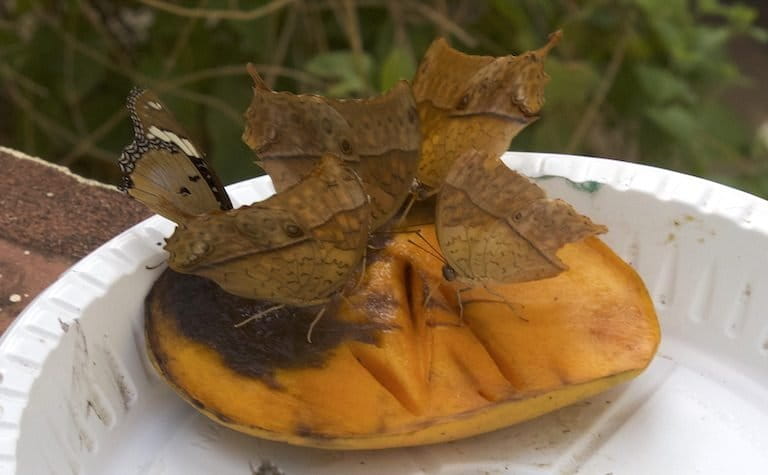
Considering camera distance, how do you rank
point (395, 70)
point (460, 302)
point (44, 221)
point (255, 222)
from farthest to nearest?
point (395, 70)
point (44, 221)
point (460, 302)
point (255, 222)

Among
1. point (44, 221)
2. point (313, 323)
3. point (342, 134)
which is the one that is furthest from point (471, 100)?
point (44, 221)

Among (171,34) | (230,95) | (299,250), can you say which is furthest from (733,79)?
(299,250)

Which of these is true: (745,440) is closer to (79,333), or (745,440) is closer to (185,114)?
(79,333)

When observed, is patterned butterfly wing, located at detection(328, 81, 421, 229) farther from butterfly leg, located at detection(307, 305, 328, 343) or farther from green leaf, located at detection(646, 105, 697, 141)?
green leaf, located at detection(646, 105, 697, 141)

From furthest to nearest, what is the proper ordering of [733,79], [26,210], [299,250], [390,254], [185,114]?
1. [733,79]
2. [185,114]
3. [26,210]
4. [390,254]
5. [299,250]

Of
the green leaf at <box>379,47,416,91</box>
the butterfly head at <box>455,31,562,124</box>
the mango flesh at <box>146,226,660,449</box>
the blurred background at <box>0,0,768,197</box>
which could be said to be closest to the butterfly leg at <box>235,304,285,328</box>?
the mango flesh at <box>146,226,660,449</box>

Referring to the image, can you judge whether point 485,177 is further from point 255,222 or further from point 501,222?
point 255,222
